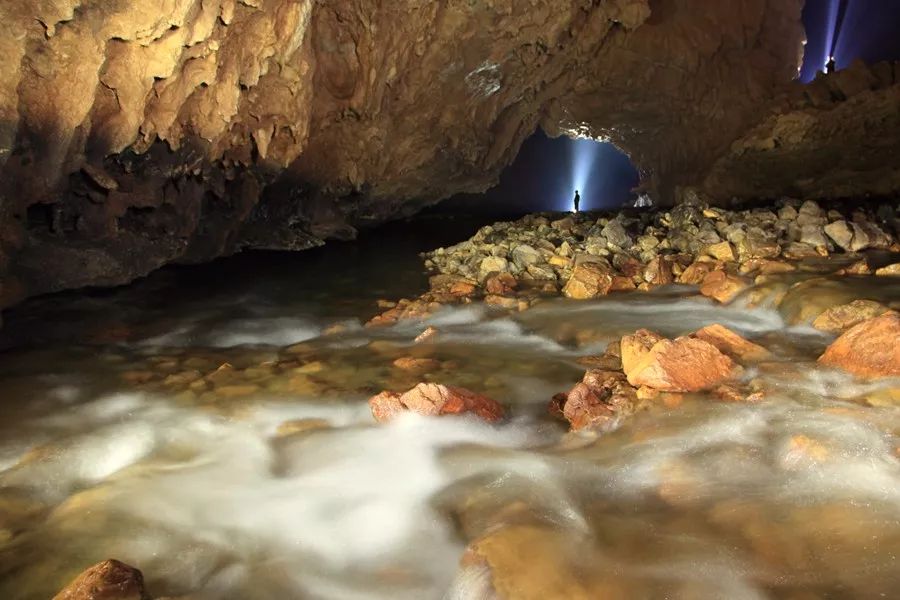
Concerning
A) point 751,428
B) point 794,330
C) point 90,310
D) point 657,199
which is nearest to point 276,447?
point 751,428

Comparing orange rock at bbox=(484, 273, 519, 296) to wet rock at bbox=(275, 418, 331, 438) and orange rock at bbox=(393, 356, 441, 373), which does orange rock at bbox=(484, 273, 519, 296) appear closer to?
orange rock at bbox=(393, 356, 441, 373)

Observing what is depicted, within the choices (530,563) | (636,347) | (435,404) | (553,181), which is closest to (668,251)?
(636,347)

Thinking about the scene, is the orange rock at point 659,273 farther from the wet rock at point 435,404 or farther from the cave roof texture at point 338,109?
the cave roof texture at point 338,109

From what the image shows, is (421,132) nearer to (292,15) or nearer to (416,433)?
(292,15)

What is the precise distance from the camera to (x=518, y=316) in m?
5.74

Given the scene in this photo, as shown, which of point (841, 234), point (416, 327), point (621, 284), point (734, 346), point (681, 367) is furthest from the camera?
point (841, 234)

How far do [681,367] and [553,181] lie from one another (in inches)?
1129

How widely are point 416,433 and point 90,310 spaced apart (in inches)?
189

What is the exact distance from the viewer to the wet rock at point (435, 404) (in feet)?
11.1

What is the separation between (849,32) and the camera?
1580 cm

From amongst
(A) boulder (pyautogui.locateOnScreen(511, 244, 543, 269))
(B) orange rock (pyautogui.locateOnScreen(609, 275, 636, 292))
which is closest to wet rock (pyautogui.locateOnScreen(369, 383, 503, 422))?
(B) orange rock (pyautogui.locateOnScreen(609, 275, 636, 292))

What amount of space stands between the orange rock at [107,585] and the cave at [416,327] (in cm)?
1

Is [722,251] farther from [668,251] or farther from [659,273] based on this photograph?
[659,273]

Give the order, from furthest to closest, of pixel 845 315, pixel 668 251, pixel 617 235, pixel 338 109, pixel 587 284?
pixel 338 109
pixel 617 235
pixel 668 251
pixel 587 284
pixel 845 315
